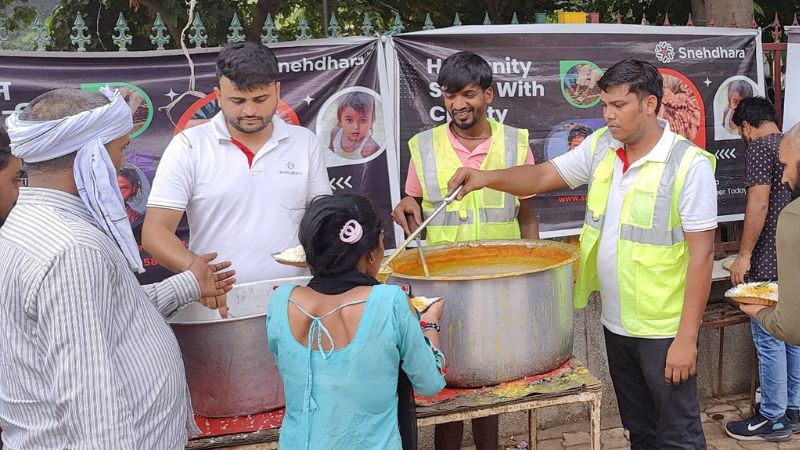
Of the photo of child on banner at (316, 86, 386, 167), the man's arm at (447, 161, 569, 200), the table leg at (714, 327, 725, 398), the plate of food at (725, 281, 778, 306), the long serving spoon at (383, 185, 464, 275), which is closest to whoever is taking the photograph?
the long serving spoon at (383, 185, 464, 275)

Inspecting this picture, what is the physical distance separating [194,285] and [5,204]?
72 centimetres

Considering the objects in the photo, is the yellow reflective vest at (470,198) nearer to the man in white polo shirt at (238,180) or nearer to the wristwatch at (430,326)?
the man in white polo shirt at (238,180)

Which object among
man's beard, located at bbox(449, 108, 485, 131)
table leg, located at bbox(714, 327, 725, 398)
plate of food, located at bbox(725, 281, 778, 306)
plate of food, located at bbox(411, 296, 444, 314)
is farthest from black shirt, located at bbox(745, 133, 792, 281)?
plate of food, located at bbox(411, 296, 444, 314)

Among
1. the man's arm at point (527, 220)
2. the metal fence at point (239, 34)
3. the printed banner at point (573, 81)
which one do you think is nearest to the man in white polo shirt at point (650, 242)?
the man's arm at point (527, 220)

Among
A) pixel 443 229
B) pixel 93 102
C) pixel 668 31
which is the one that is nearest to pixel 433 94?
pixel 443 229

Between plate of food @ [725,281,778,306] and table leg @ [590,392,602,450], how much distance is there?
2.22ft

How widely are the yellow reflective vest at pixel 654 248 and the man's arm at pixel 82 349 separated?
182 cm

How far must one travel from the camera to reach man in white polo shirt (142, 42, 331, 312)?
2520 millimetres

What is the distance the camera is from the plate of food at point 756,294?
2611 millimetres

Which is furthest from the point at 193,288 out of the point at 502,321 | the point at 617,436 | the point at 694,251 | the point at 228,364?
the point at 617,436

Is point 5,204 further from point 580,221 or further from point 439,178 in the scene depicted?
point 580,221

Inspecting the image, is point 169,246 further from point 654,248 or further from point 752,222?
point 752,222

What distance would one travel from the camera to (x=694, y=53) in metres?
4.50

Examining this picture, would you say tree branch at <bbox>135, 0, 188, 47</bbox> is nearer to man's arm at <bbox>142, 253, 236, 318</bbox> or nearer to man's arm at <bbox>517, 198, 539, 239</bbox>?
man's arm at <bbox>517, 198, 539, 239</bbox>
